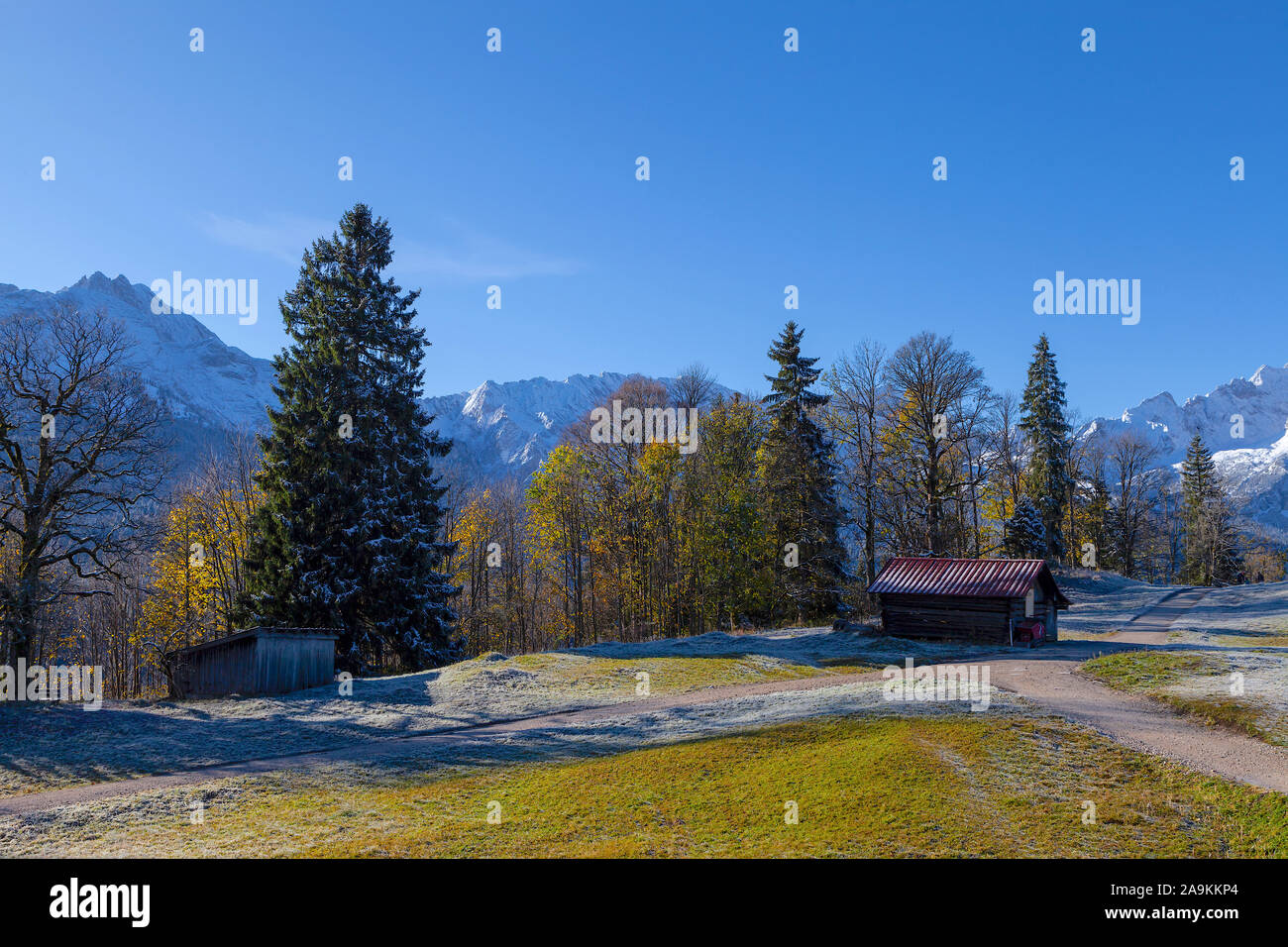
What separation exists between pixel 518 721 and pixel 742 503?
26243 millimetres

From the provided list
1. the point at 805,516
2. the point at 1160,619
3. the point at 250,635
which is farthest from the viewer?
the point at 805,516

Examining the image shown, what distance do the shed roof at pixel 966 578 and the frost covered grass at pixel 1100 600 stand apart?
7.10 meters

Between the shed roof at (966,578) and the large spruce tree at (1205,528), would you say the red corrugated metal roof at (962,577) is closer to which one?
the shed roof at (966,578)

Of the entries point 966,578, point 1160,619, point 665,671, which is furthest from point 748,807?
point 1160,619

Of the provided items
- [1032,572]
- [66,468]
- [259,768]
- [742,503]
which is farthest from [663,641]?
[66,468]

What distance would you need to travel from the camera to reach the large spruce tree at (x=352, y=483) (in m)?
34.8

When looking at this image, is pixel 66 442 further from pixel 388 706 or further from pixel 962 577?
pixel 962 577

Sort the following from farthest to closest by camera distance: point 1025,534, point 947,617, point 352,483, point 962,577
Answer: point 1025,534
point 352,483
point 962,577
point 947,617

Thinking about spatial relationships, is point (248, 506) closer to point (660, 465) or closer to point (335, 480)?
point (335, 480)

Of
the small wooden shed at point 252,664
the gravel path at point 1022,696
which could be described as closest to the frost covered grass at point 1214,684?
the gravel path at point 1022,696

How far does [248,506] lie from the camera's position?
151 ft

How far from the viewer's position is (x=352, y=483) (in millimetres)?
36562

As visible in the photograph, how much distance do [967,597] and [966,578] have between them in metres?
1.18

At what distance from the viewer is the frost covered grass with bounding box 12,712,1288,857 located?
1023cm
